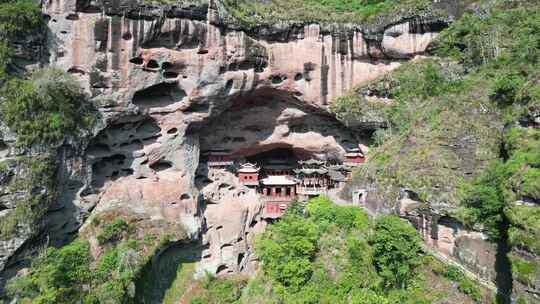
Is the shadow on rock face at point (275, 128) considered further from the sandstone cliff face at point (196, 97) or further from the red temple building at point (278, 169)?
the red temple building at point (278, 169)

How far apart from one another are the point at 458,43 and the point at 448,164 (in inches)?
429

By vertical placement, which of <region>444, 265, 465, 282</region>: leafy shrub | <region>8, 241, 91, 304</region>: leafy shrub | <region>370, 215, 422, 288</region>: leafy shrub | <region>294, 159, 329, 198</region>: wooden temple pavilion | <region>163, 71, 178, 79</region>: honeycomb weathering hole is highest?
<region>163, 71, 178, 79</region>: honeycomb weathering hole

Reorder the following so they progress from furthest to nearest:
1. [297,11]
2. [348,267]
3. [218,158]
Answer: [218,158] < [297,11] < [348,267]

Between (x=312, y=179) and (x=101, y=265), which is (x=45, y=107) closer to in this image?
(x=101, y=265)

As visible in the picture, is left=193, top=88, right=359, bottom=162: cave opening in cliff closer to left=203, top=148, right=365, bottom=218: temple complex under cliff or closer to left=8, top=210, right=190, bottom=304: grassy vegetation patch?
left=203, top=148, right=365, bottom=218: temple complex under cliff

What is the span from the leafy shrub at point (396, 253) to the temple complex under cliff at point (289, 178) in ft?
32.1

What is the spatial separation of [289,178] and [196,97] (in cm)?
914

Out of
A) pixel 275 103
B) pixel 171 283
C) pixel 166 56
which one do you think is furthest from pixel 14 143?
pixel 275 103

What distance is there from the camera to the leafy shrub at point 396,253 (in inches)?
562

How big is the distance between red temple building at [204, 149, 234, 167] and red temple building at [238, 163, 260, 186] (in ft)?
3.62

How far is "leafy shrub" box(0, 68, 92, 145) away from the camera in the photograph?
53.8ft

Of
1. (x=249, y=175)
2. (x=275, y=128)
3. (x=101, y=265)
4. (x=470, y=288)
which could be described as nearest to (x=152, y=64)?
(x=275, y=128)

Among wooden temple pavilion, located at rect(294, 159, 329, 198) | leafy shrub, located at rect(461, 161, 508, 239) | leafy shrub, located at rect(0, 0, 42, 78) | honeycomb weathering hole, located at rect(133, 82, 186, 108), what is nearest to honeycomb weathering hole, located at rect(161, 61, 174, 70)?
honeycomb weathering hole, located at rect(133, 82, 186, 108)

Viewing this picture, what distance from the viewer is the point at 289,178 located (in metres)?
26.6
